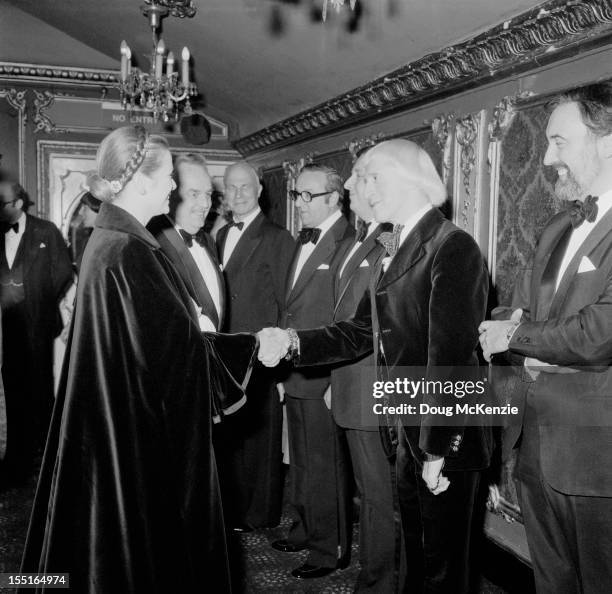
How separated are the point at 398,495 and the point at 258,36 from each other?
118 inches

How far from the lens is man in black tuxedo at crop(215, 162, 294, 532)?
12.8ft

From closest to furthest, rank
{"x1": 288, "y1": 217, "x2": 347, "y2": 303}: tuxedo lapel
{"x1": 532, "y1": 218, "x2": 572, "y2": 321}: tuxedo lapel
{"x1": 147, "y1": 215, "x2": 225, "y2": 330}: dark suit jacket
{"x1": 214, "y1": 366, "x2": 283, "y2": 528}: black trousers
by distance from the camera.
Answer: {"x1": 532, "y1": 218, "x2": 572, "y2": 321}: tuxedo lapel
{"x1": 147, "y1": 215, "x2": 225, "y2": 330}: dark suit jacket
{"x1": 288, "y1": 217, "x2": 347, "y2": 303}: tuxedo lapel
{"x1": 214, "y1": 366, "x2": 283, "y2": 528}: black trousers

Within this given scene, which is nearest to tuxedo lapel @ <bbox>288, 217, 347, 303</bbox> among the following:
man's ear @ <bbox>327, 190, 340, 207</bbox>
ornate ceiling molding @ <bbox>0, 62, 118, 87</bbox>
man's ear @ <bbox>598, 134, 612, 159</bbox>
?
man's ear @ <bbox>327, 190, 340, 207</bbox>

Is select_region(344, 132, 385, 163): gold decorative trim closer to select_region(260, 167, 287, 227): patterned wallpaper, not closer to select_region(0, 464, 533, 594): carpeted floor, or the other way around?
select_region(260, 167, 287, 227): patterned wallpaper

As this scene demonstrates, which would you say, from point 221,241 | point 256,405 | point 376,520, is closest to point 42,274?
point 221,241

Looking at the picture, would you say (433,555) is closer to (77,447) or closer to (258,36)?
(77,447)

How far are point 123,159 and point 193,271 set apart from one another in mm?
1301

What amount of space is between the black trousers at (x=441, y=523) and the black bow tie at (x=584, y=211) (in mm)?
867

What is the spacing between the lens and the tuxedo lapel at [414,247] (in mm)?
2248

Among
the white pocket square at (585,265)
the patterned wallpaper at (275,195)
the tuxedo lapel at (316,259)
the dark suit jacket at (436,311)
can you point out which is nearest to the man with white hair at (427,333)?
the dark suit jacket at (436,311)

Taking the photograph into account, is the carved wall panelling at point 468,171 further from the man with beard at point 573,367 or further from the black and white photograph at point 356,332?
the man with beard at point 573,367

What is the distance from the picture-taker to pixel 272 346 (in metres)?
2.72

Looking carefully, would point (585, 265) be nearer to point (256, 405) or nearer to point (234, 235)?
point (256, 405)

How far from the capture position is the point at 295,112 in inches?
201
